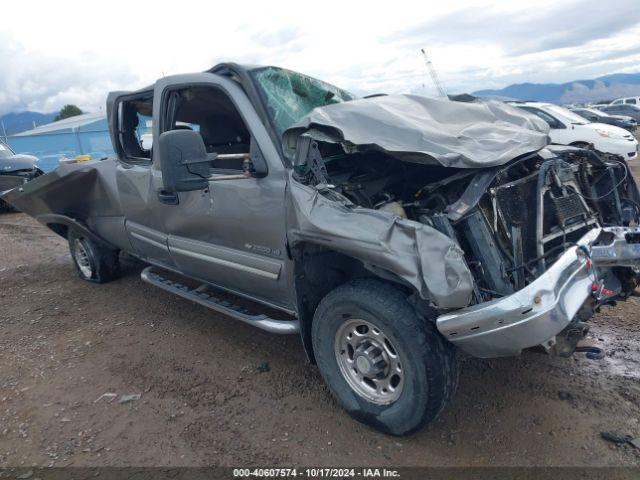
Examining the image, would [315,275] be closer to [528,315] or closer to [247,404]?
[247,404]

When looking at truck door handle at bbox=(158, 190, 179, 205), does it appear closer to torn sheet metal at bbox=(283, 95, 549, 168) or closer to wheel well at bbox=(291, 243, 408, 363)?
torn sheet metal at bbox=(283, 95, 549, 168)

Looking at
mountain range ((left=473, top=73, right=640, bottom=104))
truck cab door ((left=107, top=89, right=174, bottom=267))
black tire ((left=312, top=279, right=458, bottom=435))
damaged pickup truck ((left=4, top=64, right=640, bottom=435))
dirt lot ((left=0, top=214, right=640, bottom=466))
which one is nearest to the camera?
damaged pickup truck ((left=4, top=64, right=640, bottom=435))

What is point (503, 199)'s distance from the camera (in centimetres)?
277

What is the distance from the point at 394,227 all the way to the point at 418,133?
788 mm

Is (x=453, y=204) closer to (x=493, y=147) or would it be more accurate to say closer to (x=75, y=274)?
(x=493, y=147)

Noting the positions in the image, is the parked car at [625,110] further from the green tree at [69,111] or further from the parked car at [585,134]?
the green tree at [69,111]

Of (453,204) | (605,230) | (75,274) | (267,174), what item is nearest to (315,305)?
(267,174)

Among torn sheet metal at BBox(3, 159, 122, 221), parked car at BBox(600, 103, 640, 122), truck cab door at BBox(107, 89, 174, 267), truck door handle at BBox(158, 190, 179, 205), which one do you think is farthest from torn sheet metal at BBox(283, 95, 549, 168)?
parked car at BBox(600, 103, 640, 122)

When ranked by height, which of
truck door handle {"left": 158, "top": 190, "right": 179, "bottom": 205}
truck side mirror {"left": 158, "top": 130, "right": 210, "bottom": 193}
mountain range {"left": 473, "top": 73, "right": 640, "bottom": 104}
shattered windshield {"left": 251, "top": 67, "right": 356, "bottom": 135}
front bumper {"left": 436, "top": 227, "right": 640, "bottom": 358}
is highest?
shattered windshield {"left": 251, "top": 67, "right": 356, "bottom": 135}

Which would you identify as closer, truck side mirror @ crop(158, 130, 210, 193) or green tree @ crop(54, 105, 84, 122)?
truck side mirror @ crop(158, 130, 210, 193)

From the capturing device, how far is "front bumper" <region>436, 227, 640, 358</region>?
226cm

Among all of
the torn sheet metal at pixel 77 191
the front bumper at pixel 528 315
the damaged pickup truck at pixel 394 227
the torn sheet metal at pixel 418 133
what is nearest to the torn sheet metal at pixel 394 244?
the damaged pickup truck at pixel 394 227

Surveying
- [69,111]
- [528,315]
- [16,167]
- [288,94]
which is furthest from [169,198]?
[69,111]

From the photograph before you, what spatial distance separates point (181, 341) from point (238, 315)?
3.17ft
